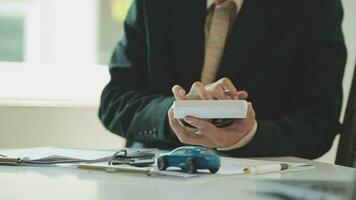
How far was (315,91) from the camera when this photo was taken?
121cm

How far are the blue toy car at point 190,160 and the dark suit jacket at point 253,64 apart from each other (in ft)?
1.26

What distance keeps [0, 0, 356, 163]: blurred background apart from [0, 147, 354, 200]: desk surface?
1.14 metres

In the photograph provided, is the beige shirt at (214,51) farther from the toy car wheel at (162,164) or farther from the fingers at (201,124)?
the toy car wheel at (162,164)

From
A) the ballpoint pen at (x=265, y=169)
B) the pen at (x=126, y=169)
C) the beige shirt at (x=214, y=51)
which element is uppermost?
the beige shirt at (x=214, y=51)

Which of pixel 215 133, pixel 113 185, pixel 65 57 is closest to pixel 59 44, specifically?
pixel 65 57

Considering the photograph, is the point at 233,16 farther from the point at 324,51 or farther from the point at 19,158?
the point at 19,158

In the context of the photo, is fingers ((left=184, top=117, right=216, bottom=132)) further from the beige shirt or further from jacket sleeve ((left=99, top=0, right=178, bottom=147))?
the beige shirt

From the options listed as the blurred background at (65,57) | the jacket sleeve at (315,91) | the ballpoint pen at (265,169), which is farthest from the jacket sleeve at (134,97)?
the blurred background at (65,57)

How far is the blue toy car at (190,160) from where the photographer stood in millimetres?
718

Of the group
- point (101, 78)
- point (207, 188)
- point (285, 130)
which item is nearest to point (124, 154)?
point (207, 188)

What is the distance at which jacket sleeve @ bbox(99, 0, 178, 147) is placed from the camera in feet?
3.69

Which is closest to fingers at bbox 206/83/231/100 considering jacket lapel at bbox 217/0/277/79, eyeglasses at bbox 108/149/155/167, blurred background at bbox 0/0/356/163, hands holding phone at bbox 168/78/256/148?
hands holding phone at bbox 168/78/256/148

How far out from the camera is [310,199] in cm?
41

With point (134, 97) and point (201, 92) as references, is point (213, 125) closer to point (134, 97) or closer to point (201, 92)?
point (201, 92)
